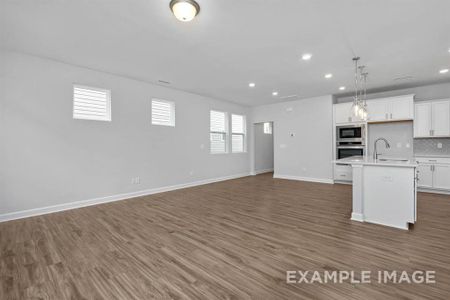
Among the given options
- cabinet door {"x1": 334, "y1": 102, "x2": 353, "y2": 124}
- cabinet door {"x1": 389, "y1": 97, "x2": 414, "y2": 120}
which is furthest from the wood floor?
cabinet door {"x1": 334, "y1": 102, "x2": 353, "y2": 124}

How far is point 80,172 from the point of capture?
4.14 meters

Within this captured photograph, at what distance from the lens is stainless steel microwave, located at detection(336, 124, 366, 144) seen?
6.02 m

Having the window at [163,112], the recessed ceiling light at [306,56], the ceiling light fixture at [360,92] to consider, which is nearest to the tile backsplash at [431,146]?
the ceiling light fixture at [360,92]

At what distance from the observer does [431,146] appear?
541cm

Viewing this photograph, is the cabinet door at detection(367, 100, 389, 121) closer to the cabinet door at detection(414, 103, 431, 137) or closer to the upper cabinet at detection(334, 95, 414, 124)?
the upper cabinet at detection(334, 95, 414, 124)

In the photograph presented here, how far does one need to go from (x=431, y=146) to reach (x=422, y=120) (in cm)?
83

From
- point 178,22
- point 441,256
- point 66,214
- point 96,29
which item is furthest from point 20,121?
point 441,256

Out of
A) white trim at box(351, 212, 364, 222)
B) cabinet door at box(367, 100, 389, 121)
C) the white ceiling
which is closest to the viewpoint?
the white ceiling

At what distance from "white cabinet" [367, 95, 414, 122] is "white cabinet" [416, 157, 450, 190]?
1208mm

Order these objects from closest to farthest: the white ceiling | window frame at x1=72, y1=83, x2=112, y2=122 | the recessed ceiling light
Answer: the white ceiling < the recessed ceiling light < window frame at x1=72, y1=83, x2=112, y2=122

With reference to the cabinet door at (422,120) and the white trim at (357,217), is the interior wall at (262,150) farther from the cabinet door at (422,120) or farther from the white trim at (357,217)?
the white trim at (357,217)

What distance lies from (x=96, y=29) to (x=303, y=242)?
403 cm

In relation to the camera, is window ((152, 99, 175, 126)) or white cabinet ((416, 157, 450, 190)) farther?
window ((152, 99, 175, 126))

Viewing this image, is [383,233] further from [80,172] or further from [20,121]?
[20,121]
